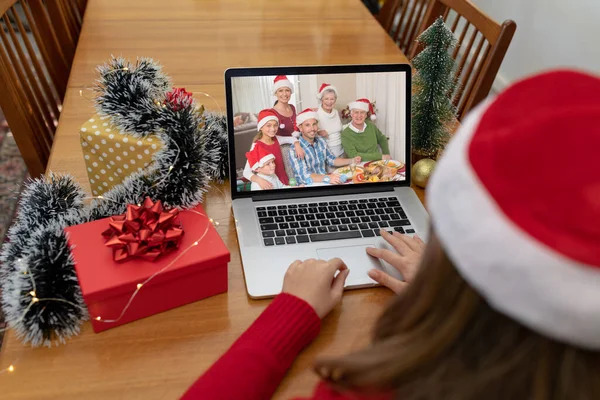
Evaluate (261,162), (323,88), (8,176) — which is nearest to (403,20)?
(323,88)

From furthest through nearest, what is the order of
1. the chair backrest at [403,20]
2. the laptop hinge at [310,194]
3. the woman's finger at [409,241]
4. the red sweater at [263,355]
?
1. the chair backrest at [403,20]
2. the laptop hinge at [310,194]
3. the woman's finger at [409,241]
4. the red sweater at [263,355]

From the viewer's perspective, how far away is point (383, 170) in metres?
0.94

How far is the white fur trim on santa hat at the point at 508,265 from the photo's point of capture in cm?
34

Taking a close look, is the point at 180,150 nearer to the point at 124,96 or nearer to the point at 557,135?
the point at 124,96

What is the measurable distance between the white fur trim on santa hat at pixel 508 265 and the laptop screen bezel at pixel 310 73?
0.53m

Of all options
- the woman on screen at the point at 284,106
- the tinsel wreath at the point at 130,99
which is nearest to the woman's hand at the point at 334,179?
the woman on screen at the point at 284,106

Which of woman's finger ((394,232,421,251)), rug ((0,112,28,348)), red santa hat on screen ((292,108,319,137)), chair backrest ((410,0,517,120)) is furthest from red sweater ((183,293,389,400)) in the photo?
rug ((0,112,28,348))

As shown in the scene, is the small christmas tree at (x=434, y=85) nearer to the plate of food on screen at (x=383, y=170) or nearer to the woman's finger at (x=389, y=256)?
the plate of food on screen at (x=383, y=170)

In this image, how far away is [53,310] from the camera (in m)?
0.65

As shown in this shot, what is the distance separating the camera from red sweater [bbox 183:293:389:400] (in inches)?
23.6

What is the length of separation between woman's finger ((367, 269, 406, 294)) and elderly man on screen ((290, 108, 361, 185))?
8.4 inches

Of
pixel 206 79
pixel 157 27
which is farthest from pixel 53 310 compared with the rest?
pixel 157 27

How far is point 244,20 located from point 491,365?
4.75 ft

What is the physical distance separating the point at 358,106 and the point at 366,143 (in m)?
0.07
